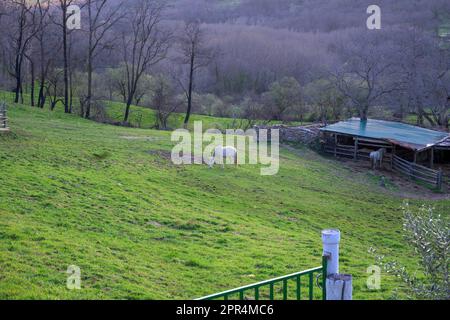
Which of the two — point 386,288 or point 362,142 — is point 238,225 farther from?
point 362,142

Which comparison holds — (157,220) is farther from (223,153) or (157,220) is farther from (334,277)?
(223,153)

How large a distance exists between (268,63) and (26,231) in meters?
76.1

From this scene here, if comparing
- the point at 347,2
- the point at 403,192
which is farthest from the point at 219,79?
the point at 403,192

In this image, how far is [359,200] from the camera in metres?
23.5

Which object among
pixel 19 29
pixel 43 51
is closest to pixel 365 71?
pixel 43 51

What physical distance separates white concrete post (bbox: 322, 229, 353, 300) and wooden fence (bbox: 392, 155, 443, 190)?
24.7m

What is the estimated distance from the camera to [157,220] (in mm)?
14961

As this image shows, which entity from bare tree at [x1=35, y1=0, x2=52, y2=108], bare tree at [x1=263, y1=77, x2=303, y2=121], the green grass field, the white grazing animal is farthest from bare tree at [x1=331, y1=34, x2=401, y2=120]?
bare tree at [x1=35, y1=0, x2=52, y2=108]

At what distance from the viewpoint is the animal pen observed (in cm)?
3197

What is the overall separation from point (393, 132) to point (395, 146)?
3.11m

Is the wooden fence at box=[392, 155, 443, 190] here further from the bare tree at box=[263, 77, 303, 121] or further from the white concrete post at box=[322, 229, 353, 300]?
the white concrete post at box=[322, 229, 353, 300]

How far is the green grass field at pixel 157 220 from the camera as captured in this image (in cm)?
1006

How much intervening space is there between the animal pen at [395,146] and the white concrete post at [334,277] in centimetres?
2550

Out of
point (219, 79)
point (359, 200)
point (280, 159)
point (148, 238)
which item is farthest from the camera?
point (219, 79)
